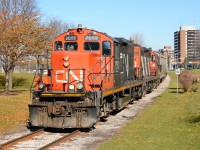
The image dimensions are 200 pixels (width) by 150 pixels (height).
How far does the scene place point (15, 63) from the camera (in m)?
28.4

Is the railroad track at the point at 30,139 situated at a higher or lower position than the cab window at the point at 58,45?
lower

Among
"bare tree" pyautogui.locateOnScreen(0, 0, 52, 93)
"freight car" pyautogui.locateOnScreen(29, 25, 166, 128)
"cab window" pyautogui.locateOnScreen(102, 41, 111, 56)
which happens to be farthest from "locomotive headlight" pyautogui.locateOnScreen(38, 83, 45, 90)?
"bare tree" pyautogui.locateOnScreen(0, 0, 52, 93)

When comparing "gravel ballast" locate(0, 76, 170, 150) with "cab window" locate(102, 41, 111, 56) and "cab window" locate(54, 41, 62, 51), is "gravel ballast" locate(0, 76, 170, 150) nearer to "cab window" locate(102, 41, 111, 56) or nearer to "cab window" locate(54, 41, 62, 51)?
"cab window" locate(102, 41, 111, 56)

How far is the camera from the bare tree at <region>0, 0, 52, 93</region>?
2697 centimetres

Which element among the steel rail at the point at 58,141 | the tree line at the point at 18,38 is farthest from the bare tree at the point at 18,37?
the steel rail at the point at 58,141

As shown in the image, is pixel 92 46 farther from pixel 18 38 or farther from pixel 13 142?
pixel 18 38

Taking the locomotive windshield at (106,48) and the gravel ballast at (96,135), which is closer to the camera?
the gravel ballast at (96,135)

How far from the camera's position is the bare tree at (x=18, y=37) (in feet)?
88.5

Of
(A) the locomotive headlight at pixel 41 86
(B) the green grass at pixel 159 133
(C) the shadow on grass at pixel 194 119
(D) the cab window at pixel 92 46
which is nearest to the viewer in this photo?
(B) the green grass at pixel 159 133

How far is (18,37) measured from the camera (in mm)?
27453

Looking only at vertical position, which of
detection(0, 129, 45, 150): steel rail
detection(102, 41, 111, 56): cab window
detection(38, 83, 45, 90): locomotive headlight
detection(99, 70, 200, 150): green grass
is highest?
detection(102, 41, 111, 56): cab window

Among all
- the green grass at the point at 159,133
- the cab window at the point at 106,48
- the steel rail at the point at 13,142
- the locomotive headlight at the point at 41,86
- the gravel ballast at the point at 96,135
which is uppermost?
the cab window at the point at 106,48

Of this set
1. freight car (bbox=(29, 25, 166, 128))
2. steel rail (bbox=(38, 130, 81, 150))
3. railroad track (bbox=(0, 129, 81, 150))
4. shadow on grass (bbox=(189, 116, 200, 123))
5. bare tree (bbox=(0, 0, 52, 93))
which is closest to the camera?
steel rail (bbox=(38, 130, 81, 150))

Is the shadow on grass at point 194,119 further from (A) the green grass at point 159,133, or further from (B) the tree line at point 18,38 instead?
(B) the tree line at point 18,38
